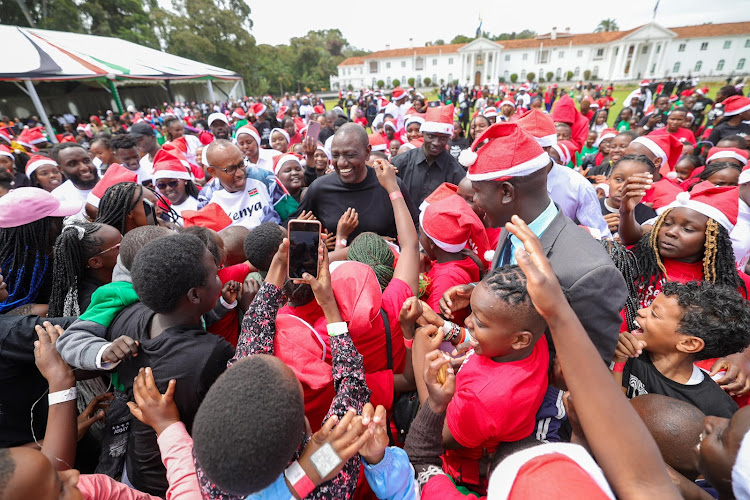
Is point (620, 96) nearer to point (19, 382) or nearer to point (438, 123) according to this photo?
point (438, 123)

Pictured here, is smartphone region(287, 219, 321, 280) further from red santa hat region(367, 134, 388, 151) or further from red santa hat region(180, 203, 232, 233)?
red santa hat region(367, 134, 388, 151)

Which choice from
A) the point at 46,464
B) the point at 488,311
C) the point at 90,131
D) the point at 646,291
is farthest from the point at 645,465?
the point at 90,131

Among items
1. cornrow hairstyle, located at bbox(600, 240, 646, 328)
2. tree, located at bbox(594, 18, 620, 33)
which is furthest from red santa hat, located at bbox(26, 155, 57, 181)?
tree, located at bbox(594, 18, 620, 33)

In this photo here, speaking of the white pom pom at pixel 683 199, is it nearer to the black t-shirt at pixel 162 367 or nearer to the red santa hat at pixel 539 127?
the red santa hat at pixel 539 127

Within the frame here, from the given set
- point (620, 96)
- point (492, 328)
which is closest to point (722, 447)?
point (492, 328)

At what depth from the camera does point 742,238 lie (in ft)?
10.1

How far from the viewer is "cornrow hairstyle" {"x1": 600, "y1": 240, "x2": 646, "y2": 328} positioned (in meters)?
2.59

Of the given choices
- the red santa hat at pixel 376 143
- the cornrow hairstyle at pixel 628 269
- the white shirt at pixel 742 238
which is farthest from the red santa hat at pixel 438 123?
the white shirt at pixel 742 238

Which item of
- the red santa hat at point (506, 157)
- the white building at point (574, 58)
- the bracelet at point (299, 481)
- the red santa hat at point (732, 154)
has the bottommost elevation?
the bracelet at point (299, 481)

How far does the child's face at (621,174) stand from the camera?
3.61 metres

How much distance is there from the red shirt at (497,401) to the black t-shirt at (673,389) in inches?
29.2

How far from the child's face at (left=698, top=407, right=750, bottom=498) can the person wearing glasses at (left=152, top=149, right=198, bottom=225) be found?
16.4ft

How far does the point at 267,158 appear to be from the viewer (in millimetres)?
6449

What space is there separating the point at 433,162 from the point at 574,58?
77.4 m
